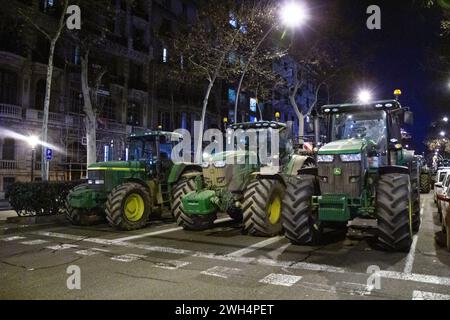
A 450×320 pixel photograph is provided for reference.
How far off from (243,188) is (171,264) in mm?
4183

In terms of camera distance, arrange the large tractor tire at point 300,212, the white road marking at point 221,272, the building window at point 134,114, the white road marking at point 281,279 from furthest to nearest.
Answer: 1. the building window at point 134,114
2. the large tractor tire at point 300,212
3. the white road marking at point 221,272
4. the white road marking at point 281,279

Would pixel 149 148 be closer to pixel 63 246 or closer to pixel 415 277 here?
pixel 63 246

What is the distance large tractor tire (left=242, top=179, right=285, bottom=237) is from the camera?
10086mm

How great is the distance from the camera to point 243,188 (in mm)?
11281

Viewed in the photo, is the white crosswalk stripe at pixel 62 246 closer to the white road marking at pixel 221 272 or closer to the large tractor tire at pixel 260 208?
the white road marking at pixel 221 272

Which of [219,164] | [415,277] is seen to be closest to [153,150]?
[219,164]

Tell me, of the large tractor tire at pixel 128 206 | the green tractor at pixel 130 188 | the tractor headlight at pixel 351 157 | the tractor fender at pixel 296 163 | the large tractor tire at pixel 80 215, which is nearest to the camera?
the tractor headlight at pixel 351 157

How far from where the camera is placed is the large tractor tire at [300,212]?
864 centimetres

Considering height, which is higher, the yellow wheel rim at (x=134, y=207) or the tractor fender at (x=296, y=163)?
the tractor fender at (x=296, y=163)

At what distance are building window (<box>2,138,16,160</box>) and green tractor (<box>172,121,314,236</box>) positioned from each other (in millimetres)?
19093

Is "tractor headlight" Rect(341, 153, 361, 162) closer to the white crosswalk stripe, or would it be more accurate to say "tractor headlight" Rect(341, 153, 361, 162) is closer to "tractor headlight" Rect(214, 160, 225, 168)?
"tractor headlight" Rect(214, 160, 225, 168)

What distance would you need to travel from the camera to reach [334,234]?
412 inches

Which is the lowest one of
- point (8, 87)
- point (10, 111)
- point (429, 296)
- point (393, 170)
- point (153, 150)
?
point (429, 296)

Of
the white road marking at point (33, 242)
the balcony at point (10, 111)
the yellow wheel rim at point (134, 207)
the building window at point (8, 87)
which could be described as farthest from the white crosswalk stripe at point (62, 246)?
the building window at point (8, 87)
